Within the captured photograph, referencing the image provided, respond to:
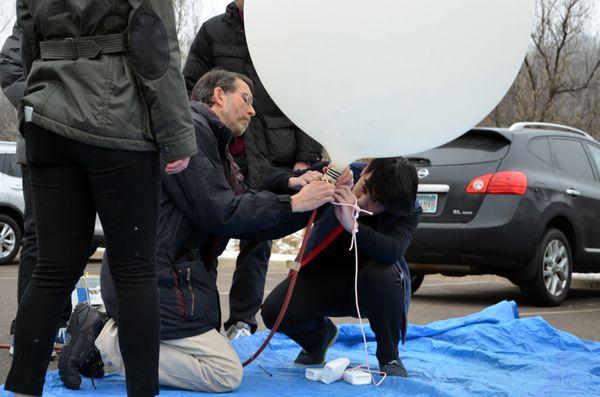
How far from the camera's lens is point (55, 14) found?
8.30 feet

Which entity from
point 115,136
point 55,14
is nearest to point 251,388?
point 115,136

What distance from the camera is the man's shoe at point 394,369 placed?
386 centimetres

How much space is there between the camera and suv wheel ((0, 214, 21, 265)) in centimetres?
1082

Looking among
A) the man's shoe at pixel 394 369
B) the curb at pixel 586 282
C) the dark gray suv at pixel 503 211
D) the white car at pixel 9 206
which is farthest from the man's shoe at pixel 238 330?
the white car at pixel 9 206

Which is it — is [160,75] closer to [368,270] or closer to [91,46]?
[91,46]

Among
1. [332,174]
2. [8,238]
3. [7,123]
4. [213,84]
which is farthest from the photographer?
[7,123]

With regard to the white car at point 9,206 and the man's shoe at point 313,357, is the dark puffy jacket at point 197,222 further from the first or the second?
the white car at point 9,206

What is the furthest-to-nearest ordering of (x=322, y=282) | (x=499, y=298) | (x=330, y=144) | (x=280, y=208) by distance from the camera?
(x=499, y=298) → (x=322, y=282) → (x=280, y=208) → (x=330, y=144)

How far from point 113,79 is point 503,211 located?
485cm

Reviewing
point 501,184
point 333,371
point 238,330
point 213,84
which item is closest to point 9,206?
point 501,184

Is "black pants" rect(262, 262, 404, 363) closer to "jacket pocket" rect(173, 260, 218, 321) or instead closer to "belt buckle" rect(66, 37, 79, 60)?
"jacket pocket" rect(173, 260, 218, 321)

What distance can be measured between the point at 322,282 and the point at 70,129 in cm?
185

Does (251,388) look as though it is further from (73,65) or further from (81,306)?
(73,65)

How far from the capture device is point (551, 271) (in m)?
7.30
